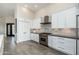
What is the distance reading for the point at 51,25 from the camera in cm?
570

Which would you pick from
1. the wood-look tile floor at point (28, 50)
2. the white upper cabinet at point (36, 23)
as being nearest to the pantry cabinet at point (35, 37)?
Answer: the white upper cabinet at point (36, 23)

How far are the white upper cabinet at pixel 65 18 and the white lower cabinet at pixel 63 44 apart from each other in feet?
1.82

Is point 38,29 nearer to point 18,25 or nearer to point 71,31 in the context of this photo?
point 18,25

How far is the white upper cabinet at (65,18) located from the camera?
385 cm

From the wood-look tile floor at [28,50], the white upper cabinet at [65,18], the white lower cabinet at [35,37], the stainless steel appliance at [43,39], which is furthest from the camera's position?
the white lower cabinet at [35,37]

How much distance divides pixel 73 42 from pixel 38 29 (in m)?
3.42

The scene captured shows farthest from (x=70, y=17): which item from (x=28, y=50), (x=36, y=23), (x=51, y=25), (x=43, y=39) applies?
(x=36, y=23)

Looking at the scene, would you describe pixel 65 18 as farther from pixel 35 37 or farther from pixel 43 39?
pixel 35 37

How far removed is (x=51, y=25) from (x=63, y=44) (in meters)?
1.87

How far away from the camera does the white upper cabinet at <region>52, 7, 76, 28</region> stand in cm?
385

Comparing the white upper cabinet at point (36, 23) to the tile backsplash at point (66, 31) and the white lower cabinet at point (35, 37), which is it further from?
the tile backsplash at point (66, 31)

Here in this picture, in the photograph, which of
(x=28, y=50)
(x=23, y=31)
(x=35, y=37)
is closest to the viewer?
(x=28, y=50)

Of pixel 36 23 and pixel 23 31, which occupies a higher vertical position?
pixel 36 23

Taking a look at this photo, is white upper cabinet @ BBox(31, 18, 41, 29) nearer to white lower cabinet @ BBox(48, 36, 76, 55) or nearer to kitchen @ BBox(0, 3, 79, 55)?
kitchen @ BBox(0, 3, 79, 55)
